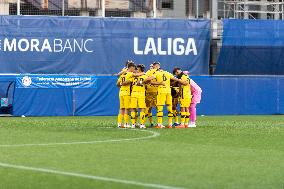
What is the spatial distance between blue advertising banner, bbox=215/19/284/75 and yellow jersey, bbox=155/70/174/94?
681 inches

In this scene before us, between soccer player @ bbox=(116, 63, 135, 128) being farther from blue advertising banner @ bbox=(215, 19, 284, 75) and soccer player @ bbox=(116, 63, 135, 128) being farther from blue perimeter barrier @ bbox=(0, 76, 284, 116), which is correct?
blue advertising banner @ bbox=(215, 19, 284, 75)

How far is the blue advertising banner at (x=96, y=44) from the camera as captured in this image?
39875mm

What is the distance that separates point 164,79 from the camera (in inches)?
995

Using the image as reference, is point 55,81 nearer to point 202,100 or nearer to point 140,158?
point 202,100

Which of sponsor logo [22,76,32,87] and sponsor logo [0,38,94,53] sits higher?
sponsor logo [0,38,94,53]

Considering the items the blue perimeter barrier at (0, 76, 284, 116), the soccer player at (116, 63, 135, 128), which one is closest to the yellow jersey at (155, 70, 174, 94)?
the soccer player at (116, 63, 135, 128)

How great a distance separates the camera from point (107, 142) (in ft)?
63.1

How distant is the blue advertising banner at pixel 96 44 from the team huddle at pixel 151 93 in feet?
47.6

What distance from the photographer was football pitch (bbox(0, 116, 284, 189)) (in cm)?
1201

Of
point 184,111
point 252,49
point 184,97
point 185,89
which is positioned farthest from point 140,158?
point 252,49

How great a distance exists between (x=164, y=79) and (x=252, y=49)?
18.6m

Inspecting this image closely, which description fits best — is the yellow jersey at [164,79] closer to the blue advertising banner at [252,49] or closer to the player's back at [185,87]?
the player's back at [185,87]

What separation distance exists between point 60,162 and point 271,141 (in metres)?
6.71

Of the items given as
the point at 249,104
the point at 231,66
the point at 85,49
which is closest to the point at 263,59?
the point at 231,66
